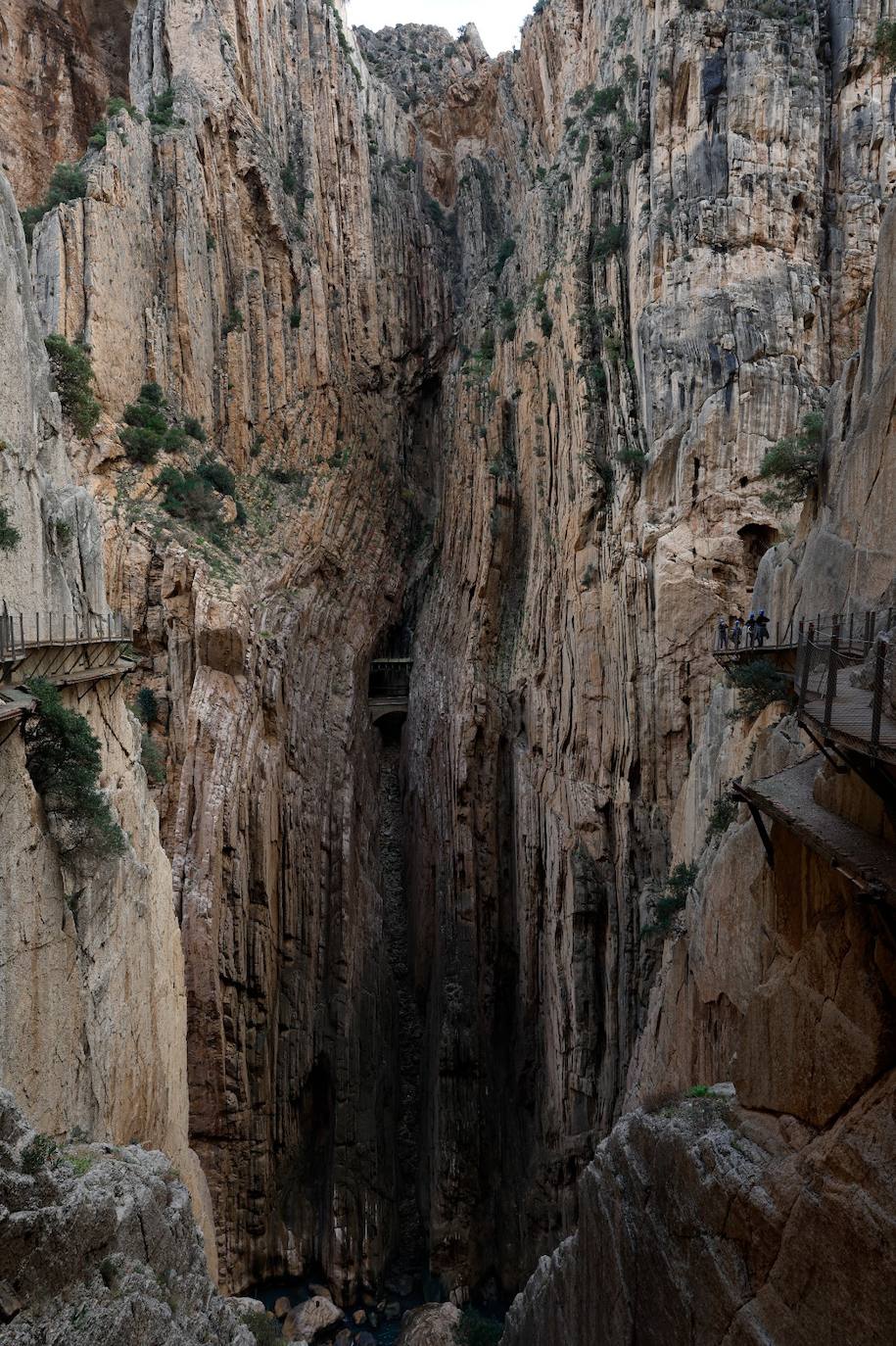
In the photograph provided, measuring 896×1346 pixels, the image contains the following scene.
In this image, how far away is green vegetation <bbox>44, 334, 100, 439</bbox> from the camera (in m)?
19.8

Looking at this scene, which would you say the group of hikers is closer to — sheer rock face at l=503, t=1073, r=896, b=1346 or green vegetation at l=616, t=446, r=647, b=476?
sheer rock face at l=503, t=1073, r=896, b=1346

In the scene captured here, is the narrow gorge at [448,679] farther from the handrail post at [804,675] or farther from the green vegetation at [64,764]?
the handrail post at [804,675]

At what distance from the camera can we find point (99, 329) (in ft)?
83.8

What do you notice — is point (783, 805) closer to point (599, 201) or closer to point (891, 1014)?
point (891, 1014)

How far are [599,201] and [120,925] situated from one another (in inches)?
976

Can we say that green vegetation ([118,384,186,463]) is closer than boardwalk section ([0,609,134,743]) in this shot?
No

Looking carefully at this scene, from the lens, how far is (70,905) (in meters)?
10.3

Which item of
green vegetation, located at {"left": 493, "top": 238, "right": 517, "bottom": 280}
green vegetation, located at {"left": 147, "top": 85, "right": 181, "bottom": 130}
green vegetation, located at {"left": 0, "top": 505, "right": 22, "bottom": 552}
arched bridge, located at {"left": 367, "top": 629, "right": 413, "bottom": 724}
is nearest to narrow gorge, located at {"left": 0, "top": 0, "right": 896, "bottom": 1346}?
arched bridge, located at {"left": 367, "top": 629, "right": 413, "bottom": 724}

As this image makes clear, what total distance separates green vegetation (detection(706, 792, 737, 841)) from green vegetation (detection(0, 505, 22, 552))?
10469 mm

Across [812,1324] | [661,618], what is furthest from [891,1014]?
[661,618]

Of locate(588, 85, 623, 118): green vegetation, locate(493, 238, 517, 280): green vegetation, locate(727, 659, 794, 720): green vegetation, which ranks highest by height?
locate(588, 85, 623, 118): green vegetation

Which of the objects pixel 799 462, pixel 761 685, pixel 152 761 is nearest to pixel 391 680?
pixel 152 761

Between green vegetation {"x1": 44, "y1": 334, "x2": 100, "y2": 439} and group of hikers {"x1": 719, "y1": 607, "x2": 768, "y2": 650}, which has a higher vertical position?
green vegetation {"x1": 44, "y1": 334, "x2": 100, "y2": 439}

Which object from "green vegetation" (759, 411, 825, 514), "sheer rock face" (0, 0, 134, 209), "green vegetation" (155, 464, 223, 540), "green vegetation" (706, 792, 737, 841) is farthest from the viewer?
"sheer rock face" (0, 0, 134, 209)
